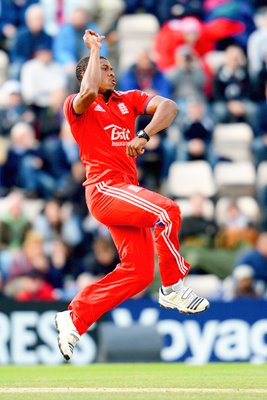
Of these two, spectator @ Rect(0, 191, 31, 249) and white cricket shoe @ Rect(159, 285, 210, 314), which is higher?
spectator @ Rect(0, 191, 31, 249)

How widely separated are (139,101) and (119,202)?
98 cm

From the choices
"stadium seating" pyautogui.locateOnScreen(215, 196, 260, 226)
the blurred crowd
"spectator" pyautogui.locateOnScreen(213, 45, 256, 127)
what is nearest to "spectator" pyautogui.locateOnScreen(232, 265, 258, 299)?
the blurred crowd

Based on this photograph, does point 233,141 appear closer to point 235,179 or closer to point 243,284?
point 235,179

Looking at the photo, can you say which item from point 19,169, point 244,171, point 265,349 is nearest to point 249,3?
point 244,171

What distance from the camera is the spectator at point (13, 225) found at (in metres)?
16.8

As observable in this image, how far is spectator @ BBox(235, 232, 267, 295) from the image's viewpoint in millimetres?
16047

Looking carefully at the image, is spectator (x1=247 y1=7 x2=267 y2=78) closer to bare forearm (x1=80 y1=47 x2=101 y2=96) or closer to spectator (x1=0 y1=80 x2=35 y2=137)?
spectator (x1=0 y1=80 x2=35 y2=137)

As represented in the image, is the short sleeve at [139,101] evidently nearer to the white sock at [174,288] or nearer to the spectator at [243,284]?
the white sock at [174,288]

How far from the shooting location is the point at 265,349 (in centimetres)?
1503

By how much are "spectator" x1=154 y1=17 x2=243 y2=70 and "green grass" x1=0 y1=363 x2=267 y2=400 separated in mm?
6395

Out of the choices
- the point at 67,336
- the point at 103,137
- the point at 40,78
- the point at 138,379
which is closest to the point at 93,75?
the point at 103,137

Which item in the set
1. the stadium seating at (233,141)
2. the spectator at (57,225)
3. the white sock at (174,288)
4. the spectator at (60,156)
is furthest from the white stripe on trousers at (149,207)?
the stadium seating at (233,141)

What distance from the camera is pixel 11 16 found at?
784 inches

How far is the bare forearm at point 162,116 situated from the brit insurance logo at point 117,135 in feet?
1.20
